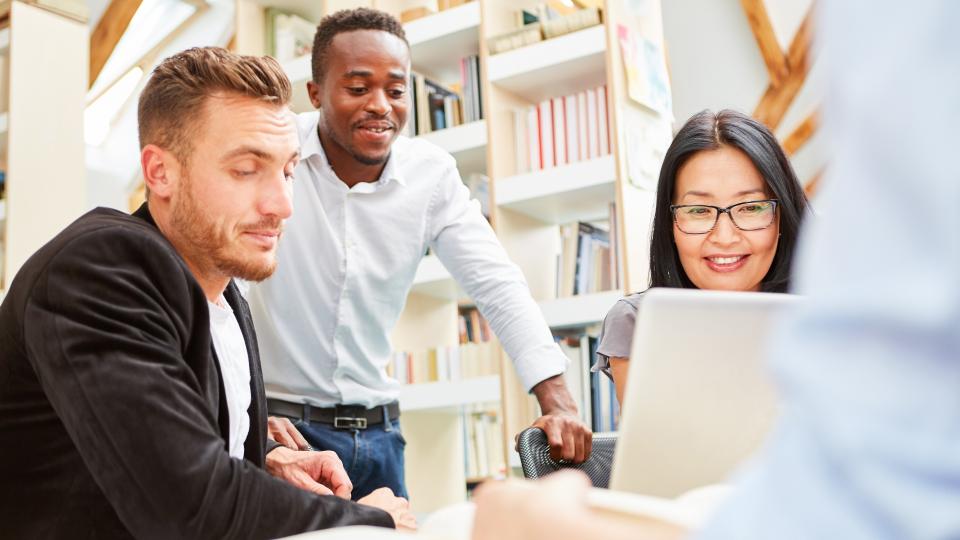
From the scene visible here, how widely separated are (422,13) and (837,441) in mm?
3880

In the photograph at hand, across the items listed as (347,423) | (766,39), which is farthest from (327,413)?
(766,39)

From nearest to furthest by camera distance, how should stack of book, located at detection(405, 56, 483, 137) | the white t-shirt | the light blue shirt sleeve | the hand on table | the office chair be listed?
the light blue shirt sleeve, the white t-shirt, the hand on table, the office chair, stack of book, located at detection(405, 56, 483, 137)

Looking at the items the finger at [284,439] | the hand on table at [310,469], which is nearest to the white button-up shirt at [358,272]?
the finger at [284,439]

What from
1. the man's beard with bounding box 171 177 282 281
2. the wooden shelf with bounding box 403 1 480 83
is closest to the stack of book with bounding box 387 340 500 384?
the wooden shelf with bounding box 403 1 480 83

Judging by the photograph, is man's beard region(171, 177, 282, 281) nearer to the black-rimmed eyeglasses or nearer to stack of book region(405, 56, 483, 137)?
the black-rimmed eyeglasses

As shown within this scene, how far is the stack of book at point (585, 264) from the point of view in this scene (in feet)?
11.6

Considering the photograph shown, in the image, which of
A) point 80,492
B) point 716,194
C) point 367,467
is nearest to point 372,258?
point 367,467

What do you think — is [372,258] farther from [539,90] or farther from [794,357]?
[794,357]

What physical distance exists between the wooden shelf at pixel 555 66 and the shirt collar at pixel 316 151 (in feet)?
3.71

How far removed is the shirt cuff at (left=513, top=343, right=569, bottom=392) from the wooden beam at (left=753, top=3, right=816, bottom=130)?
3.78m

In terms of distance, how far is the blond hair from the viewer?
135 cm

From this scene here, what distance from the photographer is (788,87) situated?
5.68 meters

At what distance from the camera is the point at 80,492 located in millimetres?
1056

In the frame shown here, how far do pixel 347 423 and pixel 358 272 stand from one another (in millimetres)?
365
